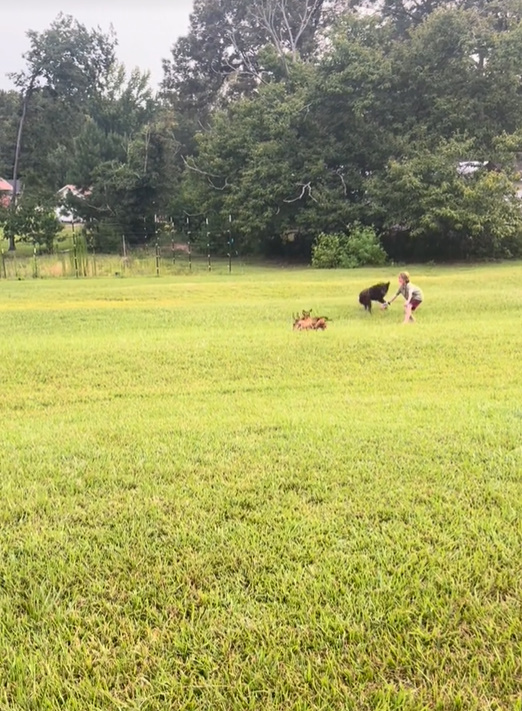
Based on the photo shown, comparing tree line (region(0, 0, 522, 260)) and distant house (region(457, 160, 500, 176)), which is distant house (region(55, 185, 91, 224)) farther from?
distant house (region(457, 160, 500, 176))

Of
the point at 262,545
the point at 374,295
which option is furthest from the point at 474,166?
the point at 262,545

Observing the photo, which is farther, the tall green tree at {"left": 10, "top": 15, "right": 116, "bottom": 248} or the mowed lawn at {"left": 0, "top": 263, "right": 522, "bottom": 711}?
the tall green tree at {"left": 10, "top": 15, "right": 116, "bottom": 248}

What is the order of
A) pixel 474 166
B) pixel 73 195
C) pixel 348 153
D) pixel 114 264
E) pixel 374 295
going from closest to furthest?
1. pixel 374 295
2. pixel 114 264
3. pixel 474 166
4. pixel 348 153
5. pixel 73 195

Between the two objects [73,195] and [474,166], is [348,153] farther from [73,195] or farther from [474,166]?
[73,195]

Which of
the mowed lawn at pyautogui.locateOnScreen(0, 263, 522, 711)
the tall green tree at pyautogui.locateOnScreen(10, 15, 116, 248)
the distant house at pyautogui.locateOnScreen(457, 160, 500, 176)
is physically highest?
the tall green tree at pyautogui.locateOnScreen(10, 15, 116, 248)

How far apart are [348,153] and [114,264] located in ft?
31.7

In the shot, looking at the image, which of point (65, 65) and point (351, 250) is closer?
point (351, 250)

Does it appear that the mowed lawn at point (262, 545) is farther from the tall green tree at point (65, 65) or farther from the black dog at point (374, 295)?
the tall green tree at point (65, 65)

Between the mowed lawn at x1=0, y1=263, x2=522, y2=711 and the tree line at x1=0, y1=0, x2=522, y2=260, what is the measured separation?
53.6 ft

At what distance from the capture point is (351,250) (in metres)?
19.8

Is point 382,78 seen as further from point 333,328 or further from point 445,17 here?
point 333,328

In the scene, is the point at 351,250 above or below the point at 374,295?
above

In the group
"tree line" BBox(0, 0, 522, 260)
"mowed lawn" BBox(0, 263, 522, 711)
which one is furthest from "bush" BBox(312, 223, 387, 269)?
"mowed lawn" BBox(0, 263, 522, 711)

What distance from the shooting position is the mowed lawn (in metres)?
1.55
